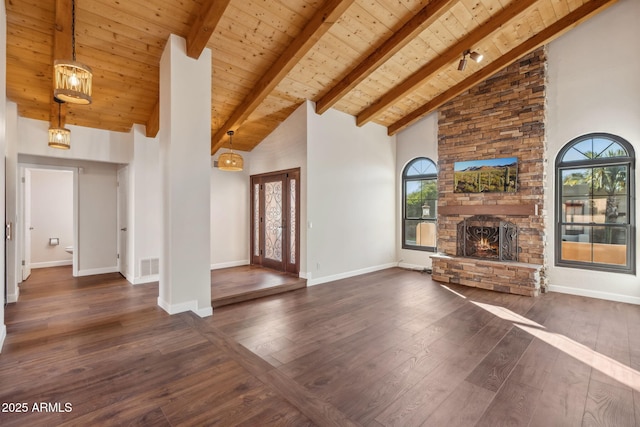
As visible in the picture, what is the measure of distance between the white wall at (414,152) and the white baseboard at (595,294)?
88.5 inches

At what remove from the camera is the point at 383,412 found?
208cm

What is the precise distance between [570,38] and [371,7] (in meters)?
3.75

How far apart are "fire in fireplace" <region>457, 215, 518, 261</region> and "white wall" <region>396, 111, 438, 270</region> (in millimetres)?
912

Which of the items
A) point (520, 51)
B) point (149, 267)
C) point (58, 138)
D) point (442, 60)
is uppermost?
point (520, 51)

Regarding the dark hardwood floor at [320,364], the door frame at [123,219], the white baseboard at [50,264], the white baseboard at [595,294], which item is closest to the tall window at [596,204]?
the white baseboard at [595,294]

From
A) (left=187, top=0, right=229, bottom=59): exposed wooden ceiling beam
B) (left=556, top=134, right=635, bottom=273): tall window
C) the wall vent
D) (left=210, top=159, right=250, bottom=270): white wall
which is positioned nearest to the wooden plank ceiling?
(left=187, top=0, right=229, bottom=59): exposed wooden ceiling beam

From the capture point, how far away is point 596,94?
16.0ft

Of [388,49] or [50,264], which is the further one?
[50,264]

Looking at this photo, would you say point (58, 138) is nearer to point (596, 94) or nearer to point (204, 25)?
point (204, 25)

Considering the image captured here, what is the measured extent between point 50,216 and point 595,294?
10498 millimetres

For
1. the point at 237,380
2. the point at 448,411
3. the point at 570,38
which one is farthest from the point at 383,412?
the point at 570,38

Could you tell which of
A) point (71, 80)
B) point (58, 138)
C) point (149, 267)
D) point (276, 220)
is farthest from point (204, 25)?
point (149, 267)

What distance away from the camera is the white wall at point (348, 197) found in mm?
5602

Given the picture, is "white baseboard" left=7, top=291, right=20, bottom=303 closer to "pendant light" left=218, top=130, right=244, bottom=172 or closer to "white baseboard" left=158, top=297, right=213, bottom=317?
"white baseboard" left=158, top=297, right=213, bottom=317
